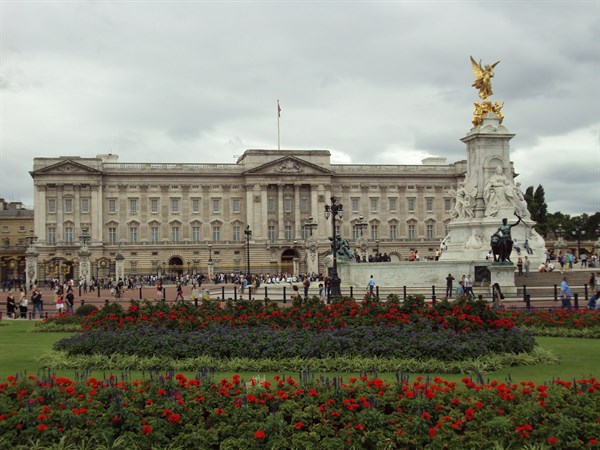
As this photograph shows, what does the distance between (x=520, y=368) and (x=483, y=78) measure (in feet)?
116

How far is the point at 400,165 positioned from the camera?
10300 centimetres

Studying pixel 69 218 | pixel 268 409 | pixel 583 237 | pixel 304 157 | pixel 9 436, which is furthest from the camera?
pixel 583 237

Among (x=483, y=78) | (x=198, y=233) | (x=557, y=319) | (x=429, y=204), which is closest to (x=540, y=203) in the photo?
(x=429, y=204)

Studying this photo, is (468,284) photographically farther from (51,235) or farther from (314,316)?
(51,235)

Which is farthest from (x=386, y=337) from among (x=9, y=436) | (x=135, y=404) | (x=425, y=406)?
(x=9, y=436)

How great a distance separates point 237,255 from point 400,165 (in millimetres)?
27097

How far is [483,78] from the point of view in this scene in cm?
4647

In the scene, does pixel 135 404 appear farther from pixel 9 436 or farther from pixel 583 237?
pixel 583 237

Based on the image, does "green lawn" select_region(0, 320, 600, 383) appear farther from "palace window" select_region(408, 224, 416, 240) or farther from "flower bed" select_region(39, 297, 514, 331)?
"palace window" select_region(408, 224, 416, 240)

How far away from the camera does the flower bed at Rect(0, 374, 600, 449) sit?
29.1 feet

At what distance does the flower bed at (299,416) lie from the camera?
8875mm

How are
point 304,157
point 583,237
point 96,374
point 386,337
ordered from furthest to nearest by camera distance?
point 583,237 → point 304,157 → point 386,337 → point 96,374

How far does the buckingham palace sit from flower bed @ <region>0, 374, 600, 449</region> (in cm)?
8027

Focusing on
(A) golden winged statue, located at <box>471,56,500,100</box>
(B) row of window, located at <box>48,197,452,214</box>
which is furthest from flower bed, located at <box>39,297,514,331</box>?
(B) row of window, located at <box>48,197,452,214</box>
